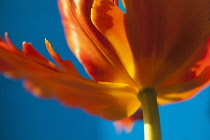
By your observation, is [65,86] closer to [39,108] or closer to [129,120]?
[129,120]

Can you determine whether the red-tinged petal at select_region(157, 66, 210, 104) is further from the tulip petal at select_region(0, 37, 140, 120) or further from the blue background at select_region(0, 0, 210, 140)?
the blue background at select_region(0, 0, 210, 140)

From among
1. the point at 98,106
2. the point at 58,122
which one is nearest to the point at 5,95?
the point at 58,122

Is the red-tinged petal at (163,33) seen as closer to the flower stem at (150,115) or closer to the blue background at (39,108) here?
the flower stem at (150,115)

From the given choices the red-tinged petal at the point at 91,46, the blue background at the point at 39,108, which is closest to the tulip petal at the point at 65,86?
the red-tinged petal at the point at 91,46

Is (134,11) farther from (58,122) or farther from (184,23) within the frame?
(58,122)

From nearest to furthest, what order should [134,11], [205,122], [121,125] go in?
[134,11], [121,125], [205,122]
